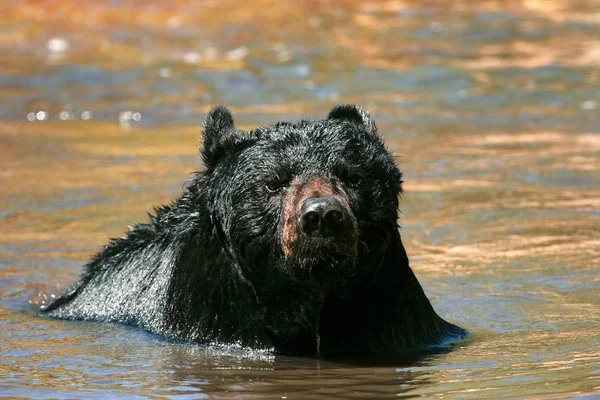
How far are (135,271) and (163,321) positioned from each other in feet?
1.90

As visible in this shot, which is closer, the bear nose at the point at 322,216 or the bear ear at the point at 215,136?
the bear nose at the point at 322,216

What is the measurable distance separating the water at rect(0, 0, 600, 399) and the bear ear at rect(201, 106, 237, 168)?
3.61 feet

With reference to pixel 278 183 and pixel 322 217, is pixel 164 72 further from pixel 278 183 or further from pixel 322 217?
pixel 322 217

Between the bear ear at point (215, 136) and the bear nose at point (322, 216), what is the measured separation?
1.11 metres

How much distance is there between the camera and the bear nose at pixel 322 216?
5918 mm

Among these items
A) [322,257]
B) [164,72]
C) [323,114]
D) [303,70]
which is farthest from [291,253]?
[164,72]

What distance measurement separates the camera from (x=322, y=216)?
5.94 m

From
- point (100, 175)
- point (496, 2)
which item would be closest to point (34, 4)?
point (496, 2)

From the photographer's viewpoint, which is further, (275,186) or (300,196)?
(275,186)

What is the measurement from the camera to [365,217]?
21.1 ft

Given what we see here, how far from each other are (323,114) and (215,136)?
10708mm

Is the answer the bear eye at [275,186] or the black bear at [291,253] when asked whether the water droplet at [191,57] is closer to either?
the black bear at [291,253]

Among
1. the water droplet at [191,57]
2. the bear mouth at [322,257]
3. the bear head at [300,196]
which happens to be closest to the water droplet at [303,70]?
the water droplet at [191,57]

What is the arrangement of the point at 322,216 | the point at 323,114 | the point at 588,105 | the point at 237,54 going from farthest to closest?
the point at 237,54 < the point at 588,105 < the point at 323,114 < the point at 322,216
